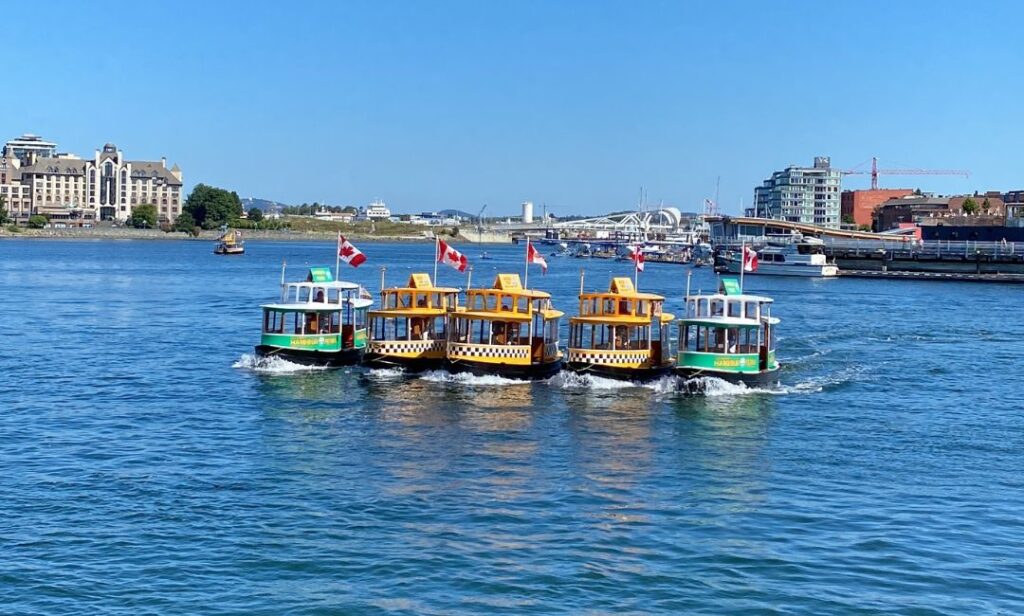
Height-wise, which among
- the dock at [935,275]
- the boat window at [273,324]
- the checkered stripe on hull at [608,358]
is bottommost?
the checkered stripe on hull at [608,358]

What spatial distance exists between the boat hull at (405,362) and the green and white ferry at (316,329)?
9.60 feet

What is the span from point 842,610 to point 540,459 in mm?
14055

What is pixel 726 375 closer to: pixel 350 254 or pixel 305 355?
pixel 305 355

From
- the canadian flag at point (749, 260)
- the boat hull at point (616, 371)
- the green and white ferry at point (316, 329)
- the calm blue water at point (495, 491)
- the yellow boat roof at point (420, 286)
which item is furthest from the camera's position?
the canadian flag at point (749, 260)

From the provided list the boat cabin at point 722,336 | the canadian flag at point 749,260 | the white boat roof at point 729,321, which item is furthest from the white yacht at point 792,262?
the white boat roof at point 729,321

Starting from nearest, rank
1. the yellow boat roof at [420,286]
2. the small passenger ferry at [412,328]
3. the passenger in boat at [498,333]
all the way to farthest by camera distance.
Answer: the passenger in boat at [498,333]
the small passenger ferry at [412,328]
the yellow boat roof at [420,286]

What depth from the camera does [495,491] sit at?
32906 millimetres

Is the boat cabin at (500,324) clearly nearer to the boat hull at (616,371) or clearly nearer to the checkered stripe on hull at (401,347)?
the checkered stripe on hull at (401,347)

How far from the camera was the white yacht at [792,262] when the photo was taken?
514 ft

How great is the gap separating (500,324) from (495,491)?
2028 cm

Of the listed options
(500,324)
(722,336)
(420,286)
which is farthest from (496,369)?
(722,336)

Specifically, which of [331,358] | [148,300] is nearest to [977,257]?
[148,300]

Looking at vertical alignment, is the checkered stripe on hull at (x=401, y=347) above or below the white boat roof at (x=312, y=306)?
below

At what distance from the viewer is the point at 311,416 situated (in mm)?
44219
